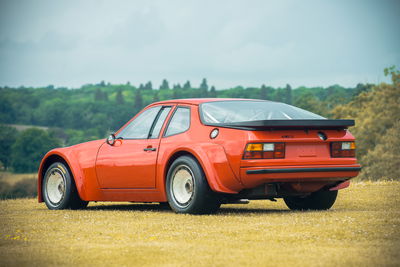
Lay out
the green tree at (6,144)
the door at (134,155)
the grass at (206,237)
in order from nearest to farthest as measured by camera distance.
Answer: the grass at (206,237)
the door at (134,155)
the green tree at (6,144)

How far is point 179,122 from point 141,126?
892mm

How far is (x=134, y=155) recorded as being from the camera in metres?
10.4

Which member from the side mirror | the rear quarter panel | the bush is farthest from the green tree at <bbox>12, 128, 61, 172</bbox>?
the side mirror

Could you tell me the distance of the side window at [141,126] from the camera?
1053 centimetres

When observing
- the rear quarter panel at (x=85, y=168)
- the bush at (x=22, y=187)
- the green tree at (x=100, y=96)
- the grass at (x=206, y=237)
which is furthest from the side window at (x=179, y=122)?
the green tree at (x=100, y=96)

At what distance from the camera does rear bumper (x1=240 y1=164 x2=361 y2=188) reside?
890 cm

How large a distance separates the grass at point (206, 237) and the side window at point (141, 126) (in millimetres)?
1099

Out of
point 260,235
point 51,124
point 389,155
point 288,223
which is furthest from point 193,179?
point 51,124

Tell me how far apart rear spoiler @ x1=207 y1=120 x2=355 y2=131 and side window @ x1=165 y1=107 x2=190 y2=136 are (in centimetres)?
62

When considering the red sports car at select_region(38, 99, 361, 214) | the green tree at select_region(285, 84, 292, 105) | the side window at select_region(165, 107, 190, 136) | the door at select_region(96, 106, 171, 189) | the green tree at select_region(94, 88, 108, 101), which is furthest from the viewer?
the green tree at select_region(94, 88, 108, 101)

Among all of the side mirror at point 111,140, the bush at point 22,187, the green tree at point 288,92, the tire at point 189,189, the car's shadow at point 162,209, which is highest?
the green tree at point 288,92

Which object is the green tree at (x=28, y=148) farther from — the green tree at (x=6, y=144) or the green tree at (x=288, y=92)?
the green tree at (x=288, y=92)

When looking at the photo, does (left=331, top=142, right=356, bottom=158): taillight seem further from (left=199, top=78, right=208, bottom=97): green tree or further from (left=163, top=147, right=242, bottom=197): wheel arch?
(left=199, top=78, right=208, bottom=97): green tree

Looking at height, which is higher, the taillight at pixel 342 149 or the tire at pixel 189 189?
the taillight at pixel 342 149
